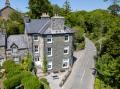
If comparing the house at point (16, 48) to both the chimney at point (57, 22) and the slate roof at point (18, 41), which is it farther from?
the chimney at point (57, 22)

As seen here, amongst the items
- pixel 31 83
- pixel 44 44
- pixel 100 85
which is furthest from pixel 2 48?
pixel 100 85

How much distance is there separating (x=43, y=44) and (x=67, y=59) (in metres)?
7.93

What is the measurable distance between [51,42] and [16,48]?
28.2 feet

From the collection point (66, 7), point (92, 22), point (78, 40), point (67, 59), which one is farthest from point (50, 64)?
point (92, 22)

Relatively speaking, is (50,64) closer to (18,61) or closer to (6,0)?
(18,61)

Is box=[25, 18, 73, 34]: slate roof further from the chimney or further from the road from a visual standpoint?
the road

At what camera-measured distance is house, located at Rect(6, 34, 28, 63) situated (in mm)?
51281

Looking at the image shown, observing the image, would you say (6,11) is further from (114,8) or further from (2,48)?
(114,8)

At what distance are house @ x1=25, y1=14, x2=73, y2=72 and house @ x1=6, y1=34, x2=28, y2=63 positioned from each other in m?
2.07

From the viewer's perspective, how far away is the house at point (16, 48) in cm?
5128

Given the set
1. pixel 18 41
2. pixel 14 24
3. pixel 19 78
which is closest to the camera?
pixel 19 78

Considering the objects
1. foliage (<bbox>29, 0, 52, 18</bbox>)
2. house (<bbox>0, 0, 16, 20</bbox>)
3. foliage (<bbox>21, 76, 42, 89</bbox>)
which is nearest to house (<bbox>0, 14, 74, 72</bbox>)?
foliage (<bbox>21, 76, 42, 89</bbox>)

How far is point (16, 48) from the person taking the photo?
169 ft

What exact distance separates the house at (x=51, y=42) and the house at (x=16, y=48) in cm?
207
